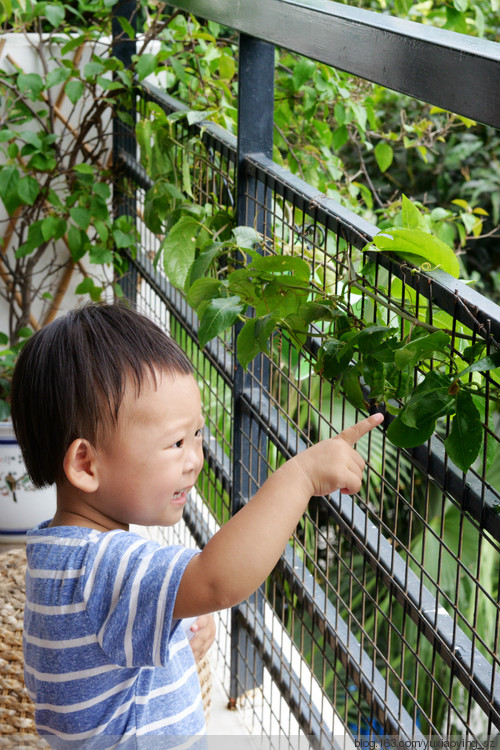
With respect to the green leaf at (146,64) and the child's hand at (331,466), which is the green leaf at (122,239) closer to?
the green leaf at (146,64)

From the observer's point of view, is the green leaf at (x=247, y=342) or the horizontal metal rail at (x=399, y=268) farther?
the green leaf at (x=247, y=342)

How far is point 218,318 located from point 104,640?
0.35 meters

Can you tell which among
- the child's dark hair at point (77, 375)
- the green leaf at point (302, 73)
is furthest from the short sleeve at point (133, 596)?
the green leaf at point (302, 73)

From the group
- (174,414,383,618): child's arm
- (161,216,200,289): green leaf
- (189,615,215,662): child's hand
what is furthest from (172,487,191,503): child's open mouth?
(161,216,200,289): green leaf

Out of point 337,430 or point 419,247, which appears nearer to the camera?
point 419,247

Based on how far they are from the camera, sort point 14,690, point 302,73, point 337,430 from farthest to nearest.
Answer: point 302,73, point 14,690, point 337,430

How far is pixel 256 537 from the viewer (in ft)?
2.24

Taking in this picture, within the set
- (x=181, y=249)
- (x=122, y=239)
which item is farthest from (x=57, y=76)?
(x=181, y=249)

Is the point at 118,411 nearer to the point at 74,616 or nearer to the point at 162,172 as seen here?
the point at 74,616

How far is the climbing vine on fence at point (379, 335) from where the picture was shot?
65 cm

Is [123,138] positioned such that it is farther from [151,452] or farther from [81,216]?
[151,452]

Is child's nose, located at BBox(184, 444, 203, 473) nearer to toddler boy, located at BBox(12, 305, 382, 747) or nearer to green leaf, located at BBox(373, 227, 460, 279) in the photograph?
toddler boy, located at BBox(12, 305, 382, 747)

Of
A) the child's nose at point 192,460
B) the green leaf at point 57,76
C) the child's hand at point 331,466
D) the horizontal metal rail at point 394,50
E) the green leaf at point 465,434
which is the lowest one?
the child's nose at point 192,460

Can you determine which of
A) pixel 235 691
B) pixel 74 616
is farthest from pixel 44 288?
pixel 74 616
